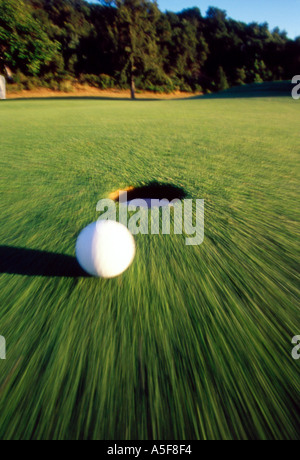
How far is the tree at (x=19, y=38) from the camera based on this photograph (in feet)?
65.2

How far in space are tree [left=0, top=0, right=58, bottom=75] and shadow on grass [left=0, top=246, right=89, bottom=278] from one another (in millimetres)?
Answer: 26898

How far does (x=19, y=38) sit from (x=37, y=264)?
2819 centimetres

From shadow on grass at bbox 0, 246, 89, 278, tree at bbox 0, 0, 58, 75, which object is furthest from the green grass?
tree at bbox 0, 0, 58, 75

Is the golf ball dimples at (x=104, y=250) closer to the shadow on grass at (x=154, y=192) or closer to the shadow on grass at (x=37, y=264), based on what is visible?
the shadow on grass at (x=37, y=264)

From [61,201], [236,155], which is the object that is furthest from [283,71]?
[61,201]

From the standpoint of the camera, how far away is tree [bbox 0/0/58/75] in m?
19.9

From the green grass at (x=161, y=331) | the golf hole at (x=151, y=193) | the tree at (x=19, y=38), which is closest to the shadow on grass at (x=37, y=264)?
the green grass at (x=161, y=331)

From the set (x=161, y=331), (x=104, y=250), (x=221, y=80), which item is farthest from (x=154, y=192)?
(x=221, y=80)

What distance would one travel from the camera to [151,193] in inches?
109

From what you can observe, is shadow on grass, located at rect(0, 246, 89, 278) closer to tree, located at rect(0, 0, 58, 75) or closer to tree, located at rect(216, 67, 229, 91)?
tree, located at rect(0, 0, 58, 75)

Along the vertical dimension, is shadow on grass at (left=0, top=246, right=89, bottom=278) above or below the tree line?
below

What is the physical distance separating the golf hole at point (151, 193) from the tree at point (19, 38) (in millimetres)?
26183

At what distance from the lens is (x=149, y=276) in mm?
1483

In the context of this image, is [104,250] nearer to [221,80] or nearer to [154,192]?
[154,192]
